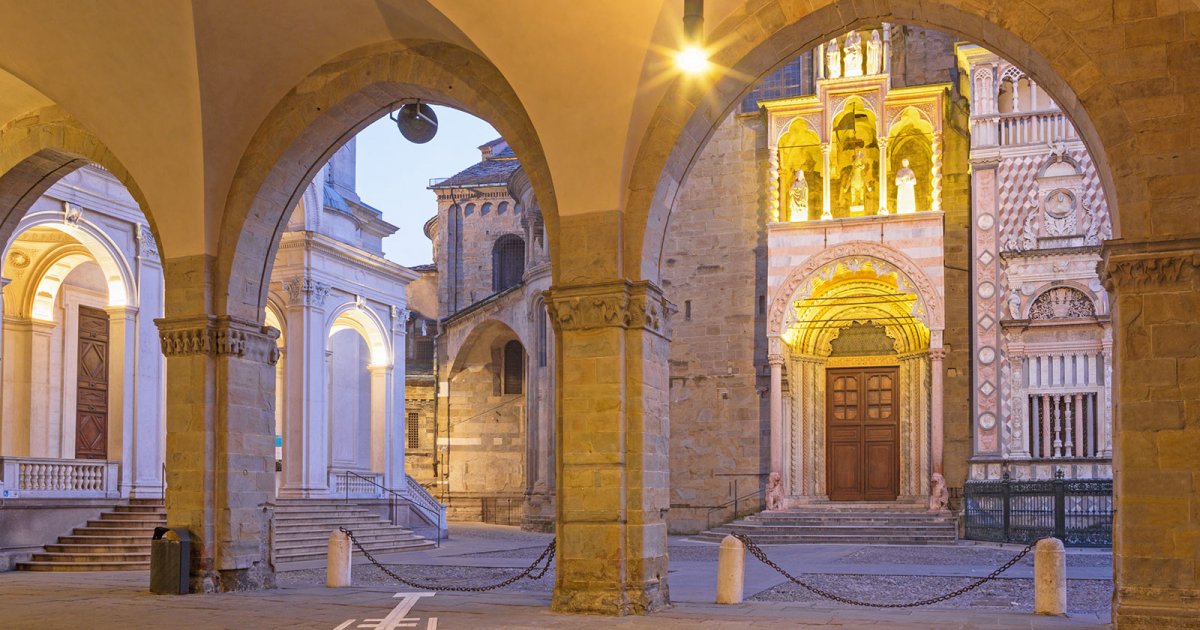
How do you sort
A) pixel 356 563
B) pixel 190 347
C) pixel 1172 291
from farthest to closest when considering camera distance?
pixel 356 563
pixel 190 347
pixel 1172 291

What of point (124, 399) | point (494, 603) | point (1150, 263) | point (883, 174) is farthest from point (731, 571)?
point (883, 174)

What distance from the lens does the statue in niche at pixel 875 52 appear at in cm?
2234

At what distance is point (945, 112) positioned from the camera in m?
22.0

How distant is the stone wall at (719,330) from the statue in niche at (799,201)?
71cm

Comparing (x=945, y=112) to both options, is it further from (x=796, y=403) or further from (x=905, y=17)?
(x=905, y=17)

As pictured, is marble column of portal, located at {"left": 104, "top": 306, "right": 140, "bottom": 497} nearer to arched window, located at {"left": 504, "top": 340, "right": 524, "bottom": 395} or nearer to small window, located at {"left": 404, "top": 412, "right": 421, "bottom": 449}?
arched window, located at {"left": 504, "top": 340, "right": 524, "bottom": 395}

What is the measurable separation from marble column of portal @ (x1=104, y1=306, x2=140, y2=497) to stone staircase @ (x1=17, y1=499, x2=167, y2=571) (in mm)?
712

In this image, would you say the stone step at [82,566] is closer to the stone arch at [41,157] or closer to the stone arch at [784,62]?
the stone arch at [41,157]

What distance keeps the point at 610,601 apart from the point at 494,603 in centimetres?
151

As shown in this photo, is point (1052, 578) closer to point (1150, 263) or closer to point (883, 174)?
point (1150, 263)

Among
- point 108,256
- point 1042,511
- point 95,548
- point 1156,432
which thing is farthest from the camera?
point 1042,511

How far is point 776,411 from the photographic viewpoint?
72.7 feet

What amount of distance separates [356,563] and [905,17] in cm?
1144

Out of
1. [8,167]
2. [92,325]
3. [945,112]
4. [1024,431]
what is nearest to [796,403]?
[1024,431]
